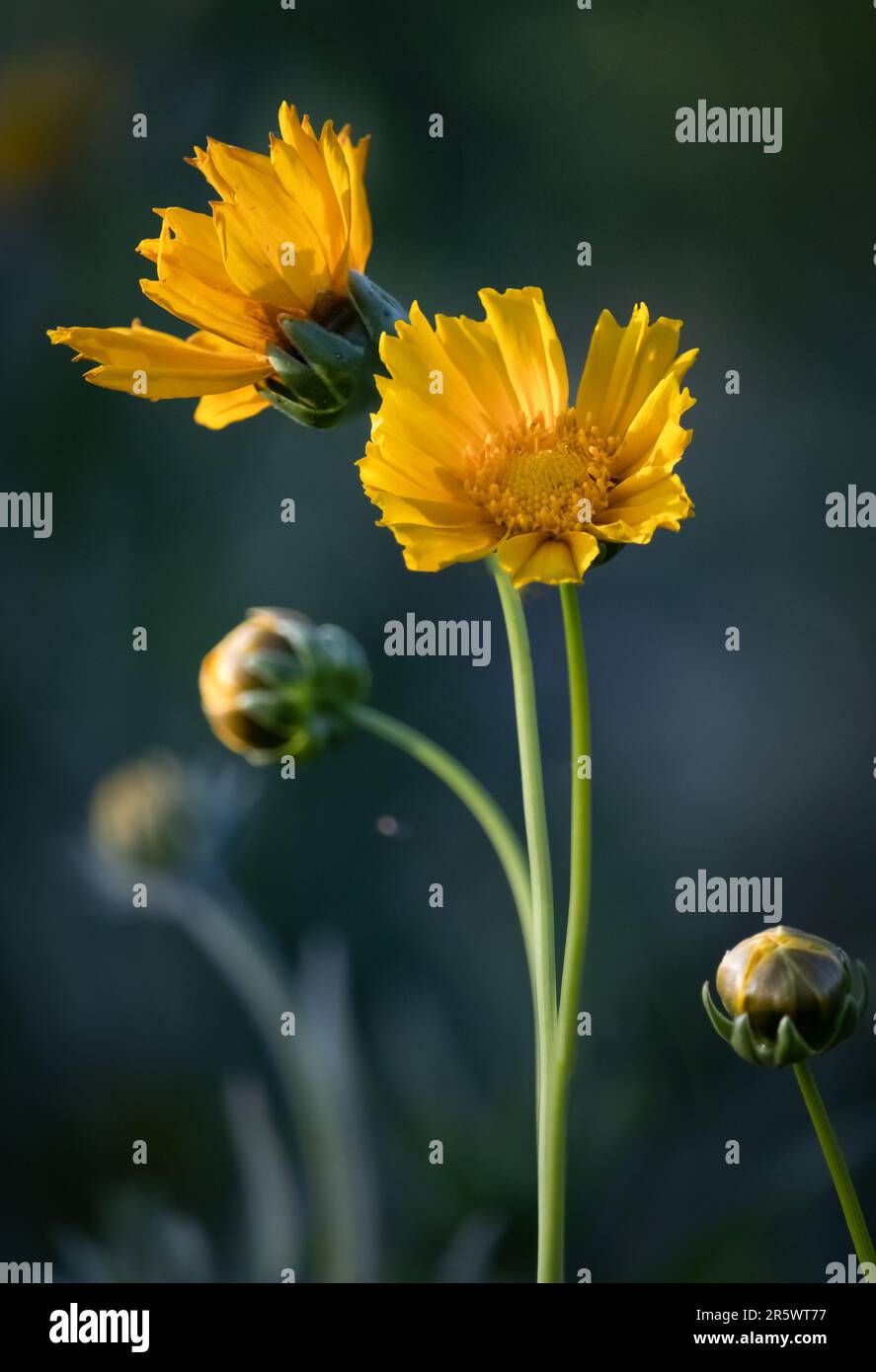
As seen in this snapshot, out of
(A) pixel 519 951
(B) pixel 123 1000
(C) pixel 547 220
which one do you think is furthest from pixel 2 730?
(C) pixel 547 220

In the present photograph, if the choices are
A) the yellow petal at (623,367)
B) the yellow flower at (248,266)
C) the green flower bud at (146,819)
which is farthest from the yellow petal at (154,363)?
the green flower bud at (146,819)

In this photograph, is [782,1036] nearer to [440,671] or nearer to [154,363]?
[154,363]

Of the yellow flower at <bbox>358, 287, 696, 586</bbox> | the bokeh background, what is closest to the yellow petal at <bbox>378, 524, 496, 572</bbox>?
the yellow flower at <bbox>358, 287, 696, 586</bbox>

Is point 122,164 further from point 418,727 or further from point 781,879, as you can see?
point 781,879

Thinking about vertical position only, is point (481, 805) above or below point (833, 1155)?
above

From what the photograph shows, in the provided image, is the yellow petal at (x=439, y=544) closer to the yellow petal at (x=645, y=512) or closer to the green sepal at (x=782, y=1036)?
the yellow petal at (x=645, y=512)

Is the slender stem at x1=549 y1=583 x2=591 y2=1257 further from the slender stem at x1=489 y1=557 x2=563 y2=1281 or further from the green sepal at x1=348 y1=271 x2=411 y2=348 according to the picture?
the green sepal at x1=348 y1=271 x2=411 y2=348

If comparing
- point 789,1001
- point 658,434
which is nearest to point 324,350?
point 658,434

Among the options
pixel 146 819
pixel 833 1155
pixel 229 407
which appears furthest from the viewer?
pixel 146 819
